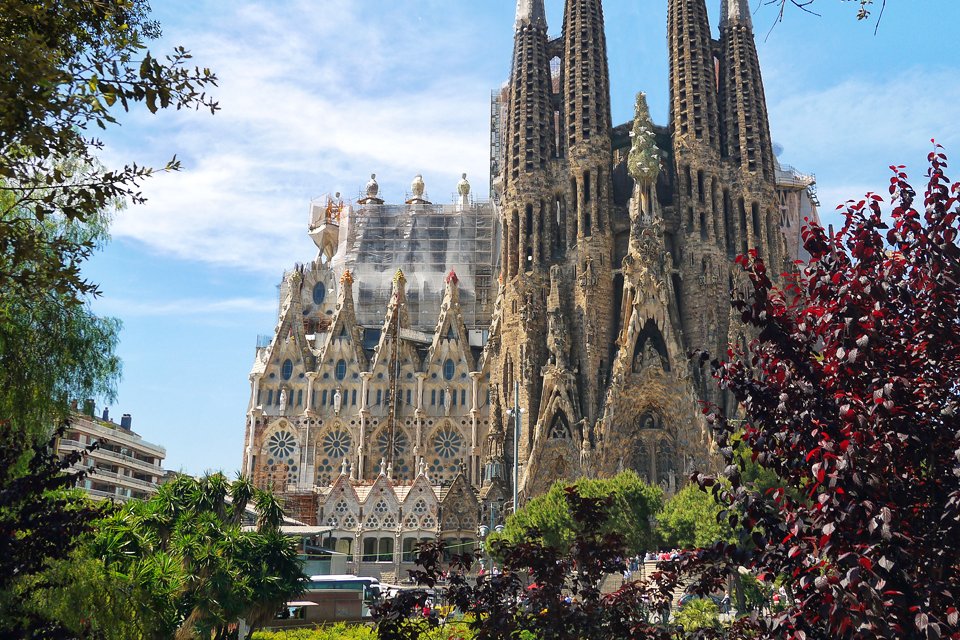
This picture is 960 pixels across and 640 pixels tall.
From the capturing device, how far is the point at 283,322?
2628 inches

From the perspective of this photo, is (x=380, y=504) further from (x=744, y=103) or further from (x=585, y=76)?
(x=744, y=103)

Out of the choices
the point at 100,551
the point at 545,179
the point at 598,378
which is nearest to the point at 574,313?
the point at 598,378

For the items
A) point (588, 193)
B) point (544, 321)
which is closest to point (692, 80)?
point (588, 193)

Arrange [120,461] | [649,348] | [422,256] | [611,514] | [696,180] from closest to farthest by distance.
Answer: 1. [611,514]
2. [649,348]
3. [696,180]
4. [120,461]
5. [422,256]

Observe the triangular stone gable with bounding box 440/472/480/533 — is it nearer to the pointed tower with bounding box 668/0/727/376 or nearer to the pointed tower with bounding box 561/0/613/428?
Result: the pointed tower with bounding box 561/0/613/428

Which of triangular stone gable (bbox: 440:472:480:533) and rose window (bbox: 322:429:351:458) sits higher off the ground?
rose window (bbox: 322:429:351:458)

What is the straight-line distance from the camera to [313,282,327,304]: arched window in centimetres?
7150

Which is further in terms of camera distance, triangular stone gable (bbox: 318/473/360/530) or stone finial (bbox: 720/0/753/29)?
stone finial (bbox: 720/0/753/29)

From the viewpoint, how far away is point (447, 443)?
63.4 meters

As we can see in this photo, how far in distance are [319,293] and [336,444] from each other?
13.8 metres

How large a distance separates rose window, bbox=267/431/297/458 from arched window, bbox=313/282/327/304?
12173 mm

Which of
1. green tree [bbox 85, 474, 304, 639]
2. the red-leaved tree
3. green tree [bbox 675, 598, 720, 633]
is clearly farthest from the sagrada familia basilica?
the red-leaved tree

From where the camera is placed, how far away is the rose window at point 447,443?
2485 inches

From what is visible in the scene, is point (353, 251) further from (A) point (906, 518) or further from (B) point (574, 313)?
(A) point (906, 518)
